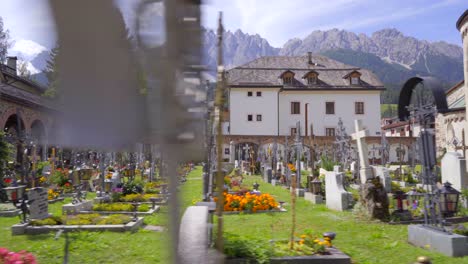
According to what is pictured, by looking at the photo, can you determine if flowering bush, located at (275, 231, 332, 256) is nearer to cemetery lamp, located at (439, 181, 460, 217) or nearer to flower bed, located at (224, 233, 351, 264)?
flower bed, located at (224, 233, 351, 264)

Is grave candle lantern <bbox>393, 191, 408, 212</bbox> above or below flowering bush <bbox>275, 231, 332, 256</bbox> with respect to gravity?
above

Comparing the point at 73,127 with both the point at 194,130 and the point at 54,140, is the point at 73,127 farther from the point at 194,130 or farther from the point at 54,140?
the point at 194,130

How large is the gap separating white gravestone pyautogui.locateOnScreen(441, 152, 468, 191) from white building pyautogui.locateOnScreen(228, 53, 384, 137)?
30.9m

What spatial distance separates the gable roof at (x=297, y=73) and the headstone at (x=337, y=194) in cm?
3160

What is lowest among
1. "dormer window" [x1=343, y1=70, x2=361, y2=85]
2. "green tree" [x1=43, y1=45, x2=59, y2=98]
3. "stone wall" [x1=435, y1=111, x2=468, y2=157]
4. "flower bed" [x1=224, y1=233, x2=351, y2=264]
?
"flower bed" [x1=224, y1=233, x2=351, y2=264]

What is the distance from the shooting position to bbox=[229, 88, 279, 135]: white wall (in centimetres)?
4406

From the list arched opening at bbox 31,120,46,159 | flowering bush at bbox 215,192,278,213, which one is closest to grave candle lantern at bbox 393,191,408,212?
flowering bush at bbox 215,192,278,213

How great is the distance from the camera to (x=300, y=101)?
46.2 meters

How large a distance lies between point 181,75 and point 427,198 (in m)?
7.84

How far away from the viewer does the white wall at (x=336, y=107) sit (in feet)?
151

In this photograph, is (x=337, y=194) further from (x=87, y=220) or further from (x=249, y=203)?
(x=87, y=220)

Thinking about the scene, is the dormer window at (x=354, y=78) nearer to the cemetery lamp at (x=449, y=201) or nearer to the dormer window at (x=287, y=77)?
the dormer window at (x=287, y=77)

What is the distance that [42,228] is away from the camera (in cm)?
795

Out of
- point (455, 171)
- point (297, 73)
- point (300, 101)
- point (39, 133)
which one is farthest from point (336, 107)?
point (39, 133)
